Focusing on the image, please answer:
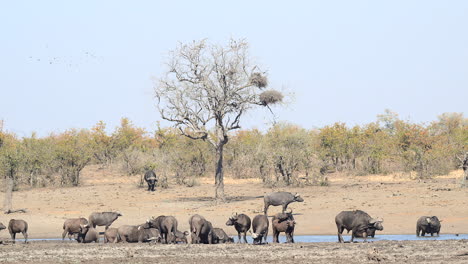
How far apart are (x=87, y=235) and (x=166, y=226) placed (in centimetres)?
299

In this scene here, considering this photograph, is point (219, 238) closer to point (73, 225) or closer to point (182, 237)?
point (182, 237)

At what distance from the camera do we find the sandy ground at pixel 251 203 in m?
24.7

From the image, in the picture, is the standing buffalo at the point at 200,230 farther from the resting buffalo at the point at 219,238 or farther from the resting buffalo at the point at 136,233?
the resting buffalo at the point at 136,233

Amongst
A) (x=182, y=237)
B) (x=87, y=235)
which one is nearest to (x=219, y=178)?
(x=87, y=235)

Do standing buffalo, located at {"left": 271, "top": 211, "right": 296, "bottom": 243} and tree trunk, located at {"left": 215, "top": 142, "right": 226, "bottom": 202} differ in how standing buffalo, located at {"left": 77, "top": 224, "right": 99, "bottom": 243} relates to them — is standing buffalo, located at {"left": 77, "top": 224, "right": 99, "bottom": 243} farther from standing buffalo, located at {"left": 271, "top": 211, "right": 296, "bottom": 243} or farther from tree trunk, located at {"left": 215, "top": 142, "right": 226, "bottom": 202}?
tree trunk, located at {"left": 215, "top": 142, "right": 226, "bottom": 202}

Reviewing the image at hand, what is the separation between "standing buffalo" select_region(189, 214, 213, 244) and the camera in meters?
19.5

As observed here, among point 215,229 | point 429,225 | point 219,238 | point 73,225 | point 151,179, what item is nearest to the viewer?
point 219,238

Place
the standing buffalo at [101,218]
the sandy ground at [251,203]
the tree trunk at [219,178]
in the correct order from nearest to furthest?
the standing buffalo at [101,218] → the sandy ground at [251,203] → the tree trunk at [219,178]

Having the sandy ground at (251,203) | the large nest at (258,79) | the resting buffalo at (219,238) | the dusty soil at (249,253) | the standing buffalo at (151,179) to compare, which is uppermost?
the large nest at (258,79)

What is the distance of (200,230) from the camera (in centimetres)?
1955

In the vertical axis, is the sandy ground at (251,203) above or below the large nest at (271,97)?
below

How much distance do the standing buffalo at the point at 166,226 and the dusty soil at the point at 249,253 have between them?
824 millimetres

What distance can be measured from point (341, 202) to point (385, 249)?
40.3 ft

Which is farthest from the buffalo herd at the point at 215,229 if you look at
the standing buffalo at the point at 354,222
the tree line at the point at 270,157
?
the tree line at the point at 270,157
